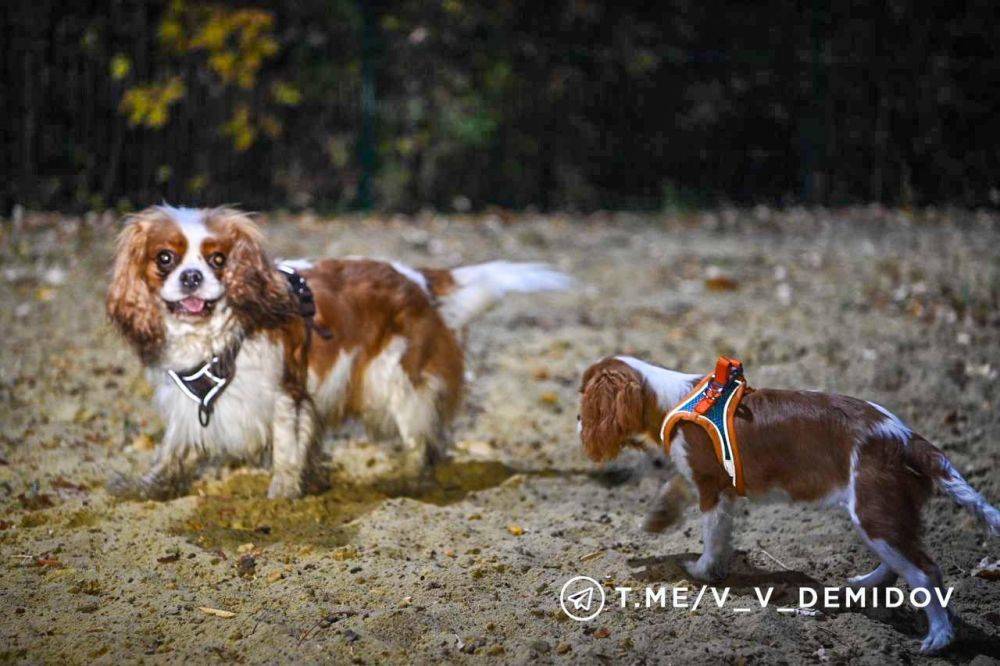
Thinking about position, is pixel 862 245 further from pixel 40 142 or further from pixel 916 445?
pixel 40 142

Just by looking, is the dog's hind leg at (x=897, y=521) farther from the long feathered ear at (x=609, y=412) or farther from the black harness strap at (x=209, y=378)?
the black harness strap at (x=209, y=378)

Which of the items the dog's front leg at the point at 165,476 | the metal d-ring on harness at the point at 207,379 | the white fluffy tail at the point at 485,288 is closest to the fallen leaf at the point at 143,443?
the dog's front leg at the point at 165,476

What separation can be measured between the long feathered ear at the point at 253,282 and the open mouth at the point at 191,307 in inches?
3.8

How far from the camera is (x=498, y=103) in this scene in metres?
12.7

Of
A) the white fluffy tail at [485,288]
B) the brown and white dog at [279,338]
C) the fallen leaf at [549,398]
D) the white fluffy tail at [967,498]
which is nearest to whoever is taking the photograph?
the white fluffy tail at [967,498]

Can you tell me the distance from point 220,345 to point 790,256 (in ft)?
22.4

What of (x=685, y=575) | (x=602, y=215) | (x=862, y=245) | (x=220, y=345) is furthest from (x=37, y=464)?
(x=602, y=215)

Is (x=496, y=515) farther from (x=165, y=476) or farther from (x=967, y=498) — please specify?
(x=967, y=498)

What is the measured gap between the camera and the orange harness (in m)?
3.41

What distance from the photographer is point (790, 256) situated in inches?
381

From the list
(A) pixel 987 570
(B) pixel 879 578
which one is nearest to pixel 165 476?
(B) pixel 879 578

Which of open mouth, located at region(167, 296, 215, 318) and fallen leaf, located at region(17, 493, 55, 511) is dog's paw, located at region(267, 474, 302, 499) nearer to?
open mouth, located at region(167, 296, 215, 318)

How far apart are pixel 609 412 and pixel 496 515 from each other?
1062 millimetres

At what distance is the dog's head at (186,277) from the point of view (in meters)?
4.06
